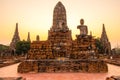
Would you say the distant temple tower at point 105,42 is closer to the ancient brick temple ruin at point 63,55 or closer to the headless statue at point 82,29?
the ancient brick temple ruin at point 63,55

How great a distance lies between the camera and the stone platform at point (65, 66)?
17.0m

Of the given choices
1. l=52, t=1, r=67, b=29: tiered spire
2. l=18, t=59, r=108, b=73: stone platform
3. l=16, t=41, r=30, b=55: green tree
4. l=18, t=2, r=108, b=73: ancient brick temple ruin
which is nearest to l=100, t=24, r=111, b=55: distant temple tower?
l=16, t=41, r=30, b=55: green tree

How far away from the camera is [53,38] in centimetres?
2062

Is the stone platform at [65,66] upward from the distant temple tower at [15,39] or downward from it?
downward

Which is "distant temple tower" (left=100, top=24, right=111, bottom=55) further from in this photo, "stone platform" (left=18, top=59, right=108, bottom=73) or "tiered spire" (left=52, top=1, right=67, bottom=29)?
"stone platform" (left=18, top=59, right=108, bottom=73)

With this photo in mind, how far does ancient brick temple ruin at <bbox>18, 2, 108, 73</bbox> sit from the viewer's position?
55.8 feet

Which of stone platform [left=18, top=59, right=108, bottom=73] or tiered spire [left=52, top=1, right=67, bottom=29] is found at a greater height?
tiered spire [left=52, top=1, right=67, bottom=29]

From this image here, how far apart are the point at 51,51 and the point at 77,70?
10.4 feet

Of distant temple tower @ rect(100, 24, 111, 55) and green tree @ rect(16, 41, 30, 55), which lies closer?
green tree @ rect(16, 41, 30, 55)

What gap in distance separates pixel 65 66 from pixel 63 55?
268 cm

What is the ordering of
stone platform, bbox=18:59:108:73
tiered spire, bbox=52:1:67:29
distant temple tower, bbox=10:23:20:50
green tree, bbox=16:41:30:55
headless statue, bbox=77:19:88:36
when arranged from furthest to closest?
distant temple tower, bbox=10:23:20:50 → green tree, bbox=16:41:30:55 → tiered spire, bbox=52:1:67:29 → headless statue, bbox=77:19:88:36 → stone platform, bbox=18:59:108:73

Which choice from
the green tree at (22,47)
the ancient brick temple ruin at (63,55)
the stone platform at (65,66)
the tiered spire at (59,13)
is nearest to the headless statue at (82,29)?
the ancient brick temple ruin at (63,55)

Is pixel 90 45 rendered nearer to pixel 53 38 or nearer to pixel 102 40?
pixel 53 38

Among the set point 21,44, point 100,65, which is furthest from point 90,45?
point 21,44
